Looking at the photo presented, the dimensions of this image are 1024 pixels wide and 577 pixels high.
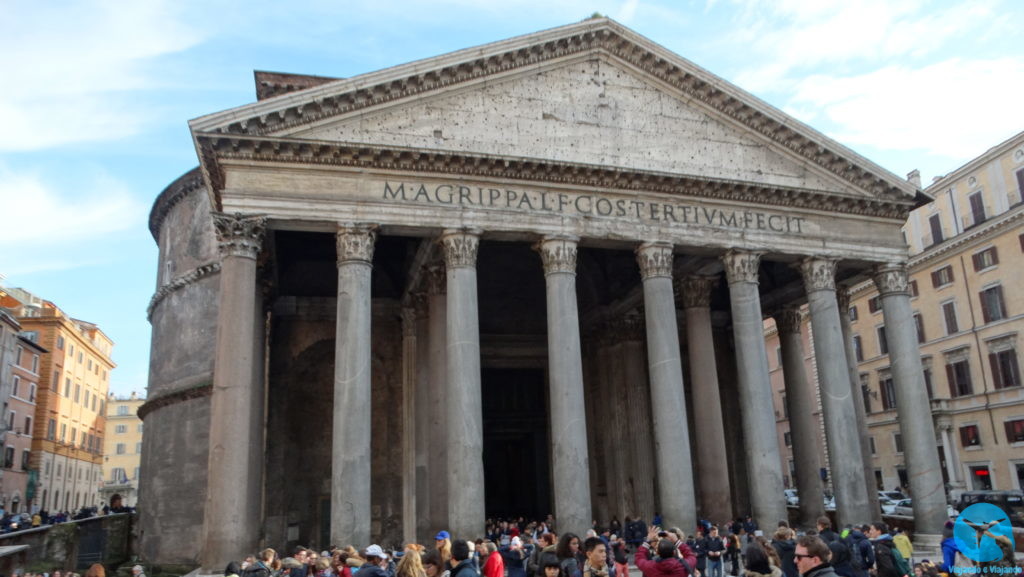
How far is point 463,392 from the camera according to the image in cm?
1445

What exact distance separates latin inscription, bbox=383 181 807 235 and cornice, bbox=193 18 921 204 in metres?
1.74

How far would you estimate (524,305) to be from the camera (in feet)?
75.5

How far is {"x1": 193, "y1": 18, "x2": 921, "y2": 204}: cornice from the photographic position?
14.5 metres

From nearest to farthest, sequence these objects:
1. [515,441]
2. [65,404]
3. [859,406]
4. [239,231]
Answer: [239,231], [859,406], [515,441], [65,404]

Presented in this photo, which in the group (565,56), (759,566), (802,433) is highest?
(565,56)

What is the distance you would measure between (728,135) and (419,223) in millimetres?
7584

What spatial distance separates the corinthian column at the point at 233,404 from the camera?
511 inches

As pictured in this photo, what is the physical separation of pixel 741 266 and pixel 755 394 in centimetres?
279

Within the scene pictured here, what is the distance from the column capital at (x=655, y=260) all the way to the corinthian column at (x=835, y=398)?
3683mm

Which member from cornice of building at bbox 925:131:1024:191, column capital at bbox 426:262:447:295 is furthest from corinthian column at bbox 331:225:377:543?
cornice of building at bbox 925:131:1024:191

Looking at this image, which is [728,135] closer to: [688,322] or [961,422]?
[688,322]

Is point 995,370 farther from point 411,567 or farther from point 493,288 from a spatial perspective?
point 411,567

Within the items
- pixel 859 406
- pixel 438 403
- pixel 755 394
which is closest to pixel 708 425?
pixel 755 394

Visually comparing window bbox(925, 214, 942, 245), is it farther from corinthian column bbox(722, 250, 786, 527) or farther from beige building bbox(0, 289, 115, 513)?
beige building bbox(0, 289, 115, 513)
